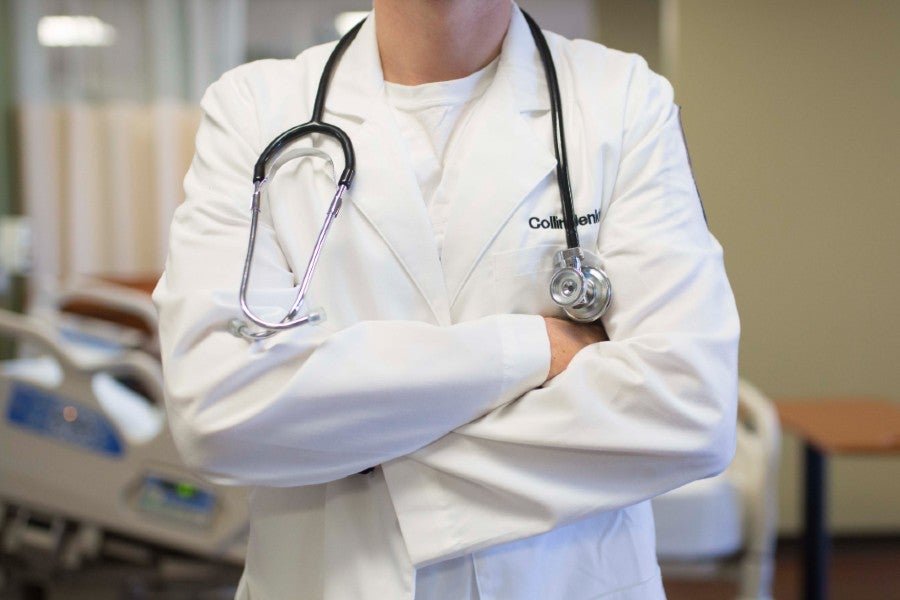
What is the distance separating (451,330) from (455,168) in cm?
22

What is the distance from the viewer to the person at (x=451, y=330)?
3.08 ft

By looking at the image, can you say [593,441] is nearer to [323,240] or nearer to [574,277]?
[574,277]

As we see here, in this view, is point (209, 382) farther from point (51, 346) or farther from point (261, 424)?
point (51, 346)

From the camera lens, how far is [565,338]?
1.02 metres

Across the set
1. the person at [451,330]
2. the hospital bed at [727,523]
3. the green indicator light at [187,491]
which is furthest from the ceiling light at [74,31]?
the person at [451,330]

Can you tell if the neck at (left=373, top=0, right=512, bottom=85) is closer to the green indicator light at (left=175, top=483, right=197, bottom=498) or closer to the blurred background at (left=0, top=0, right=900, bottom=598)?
the green indicator light at (left=175, top=483, right=197, bottom=498)

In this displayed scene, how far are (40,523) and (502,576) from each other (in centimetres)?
181

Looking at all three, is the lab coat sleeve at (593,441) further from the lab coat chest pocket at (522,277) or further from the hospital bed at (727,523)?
the hospital bed at (727,523)

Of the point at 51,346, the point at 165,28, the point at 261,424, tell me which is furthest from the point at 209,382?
the point at 165,28

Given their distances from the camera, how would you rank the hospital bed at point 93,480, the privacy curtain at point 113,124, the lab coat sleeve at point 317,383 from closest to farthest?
the lab coat sleeve at point 317,383, the hospital bed at point 93,480, the privacy curtain at point 113,124

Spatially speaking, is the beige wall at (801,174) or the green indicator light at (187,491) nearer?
the green indicator light at (187,491)

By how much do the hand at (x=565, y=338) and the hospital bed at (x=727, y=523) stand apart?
1.30 m

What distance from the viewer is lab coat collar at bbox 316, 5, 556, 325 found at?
3.39 feet

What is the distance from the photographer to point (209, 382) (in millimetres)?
937
